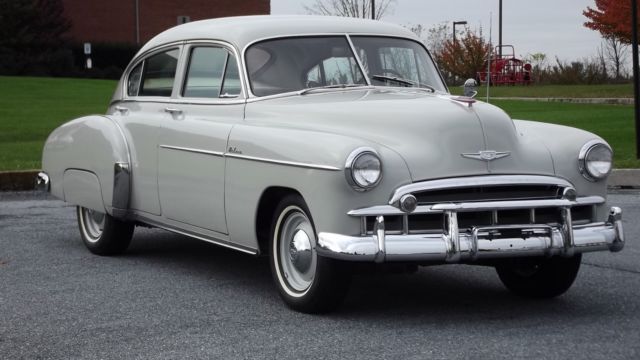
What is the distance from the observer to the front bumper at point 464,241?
5836 millimetres

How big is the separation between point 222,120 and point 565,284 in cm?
224

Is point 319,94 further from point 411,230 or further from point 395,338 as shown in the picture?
point 395,338

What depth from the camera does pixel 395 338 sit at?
5.72 m

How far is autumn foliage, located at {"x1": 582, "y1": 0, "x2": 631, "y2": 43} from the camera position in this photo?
121ft

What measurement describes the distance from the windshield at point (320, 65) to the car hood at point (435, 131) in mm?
418

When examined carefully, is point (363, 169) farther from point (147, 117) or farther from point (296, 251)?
point (147, 117)

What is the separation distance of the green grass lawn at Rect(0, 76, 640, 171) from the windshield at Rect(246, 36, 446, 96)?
294 inches

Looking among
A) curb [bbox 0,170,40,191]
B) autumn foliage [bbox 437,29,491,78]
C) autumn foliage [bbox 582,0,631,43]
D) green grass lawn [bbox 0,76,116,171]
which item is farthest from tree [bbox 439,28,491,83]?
curb [bbox 0,170,40,191]

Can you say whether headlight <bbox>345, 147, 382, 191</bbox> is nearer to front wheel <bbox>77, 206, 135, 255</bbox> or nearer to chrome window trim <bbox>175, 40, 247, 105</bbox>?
chrome window trim <bbox>175, 40, 247, 105</bbox>

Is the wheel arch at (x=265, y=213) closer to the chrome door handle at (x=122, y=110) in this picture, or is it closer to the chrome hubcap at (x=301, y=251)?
the chrome hubcap at (x=301, y=251)

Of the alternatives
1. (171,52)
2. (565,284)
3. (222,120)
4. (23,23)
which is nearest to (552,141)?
(565,284)

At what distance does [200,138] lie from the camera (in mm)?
7324

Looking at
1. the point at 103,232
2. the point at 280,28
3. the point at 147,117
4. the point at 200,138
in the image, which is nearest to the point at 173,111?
the point at 147,117

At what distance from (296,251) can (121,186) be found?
216 cm
